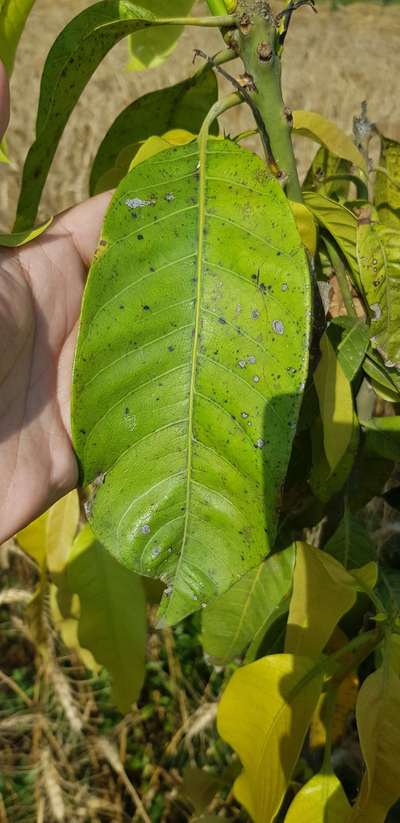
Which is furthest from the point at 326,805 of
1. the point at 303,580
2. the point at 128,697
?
the point at 128,697

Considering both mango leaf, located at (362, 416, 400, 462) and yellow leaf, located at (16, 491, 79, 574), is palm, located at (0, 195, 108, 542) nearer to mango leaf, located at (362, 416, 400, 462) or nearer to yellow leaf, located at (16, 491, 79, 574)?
yellow leaf, located at (16, 491, 79, 574)

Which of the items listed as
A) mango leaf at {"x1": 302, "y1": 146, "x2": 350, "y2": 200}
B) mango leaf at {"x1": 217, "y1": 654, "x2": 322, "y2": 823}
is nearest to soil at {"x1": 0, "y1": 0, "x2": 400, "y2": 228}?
mango leaf at {"x1": 302, "y1": 146, "x2": 350, "y2": 200}

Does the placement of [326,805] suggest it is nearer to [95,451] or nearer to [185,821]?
[95,451]

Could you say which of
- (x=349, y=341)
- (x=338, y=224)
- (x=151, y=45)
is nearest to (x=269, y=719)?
(x=349, y=341)

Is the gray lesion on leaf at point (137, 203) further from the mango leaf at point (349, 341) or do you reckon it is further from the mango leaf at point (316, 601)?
the mango leaf at point (316, 601)

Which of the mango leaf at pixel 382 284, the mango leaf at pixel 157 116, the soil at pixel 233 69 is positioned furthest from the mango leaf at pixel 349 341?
the soil at pixel 233 69
